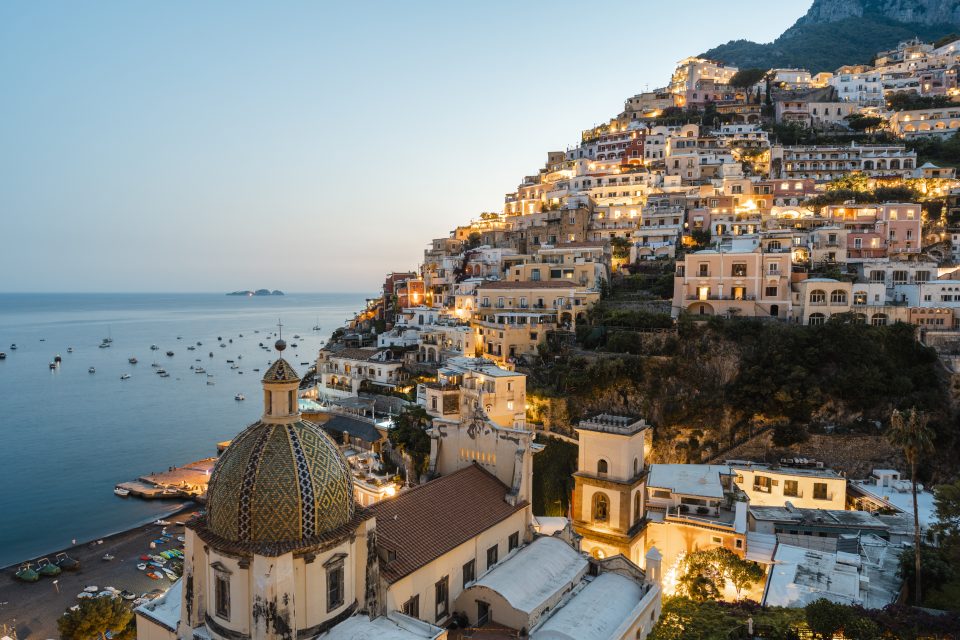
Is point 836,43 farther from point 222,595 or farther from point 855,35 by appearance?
point 222,595

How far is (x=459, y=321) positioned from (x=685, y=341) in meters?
21.7

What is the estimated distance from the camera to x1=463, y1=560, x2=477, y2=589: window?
15523mm

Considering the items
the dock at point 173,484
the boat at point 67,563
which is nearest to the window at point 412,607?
the boat at point 67,563

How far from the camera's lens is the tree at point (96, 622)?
21.8 metres

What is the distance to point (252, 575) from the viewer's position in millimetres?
11500

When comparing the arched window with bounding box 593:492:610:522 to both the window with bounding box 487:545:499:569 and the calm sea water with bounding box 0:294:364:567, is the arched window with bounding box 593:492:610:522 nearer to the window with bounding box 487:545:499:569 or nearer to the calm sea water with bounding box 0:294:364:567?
the window with bounding box 487:545:499:569

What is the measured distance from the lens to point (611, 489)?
72.8 feet

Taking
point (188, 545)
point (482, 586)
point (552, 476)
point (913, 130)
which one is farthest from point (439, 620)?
point (913, 130)

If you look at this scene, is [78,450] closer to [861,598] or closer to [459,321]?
[459,321]

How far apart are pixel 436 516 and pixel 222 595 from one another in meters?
5.52

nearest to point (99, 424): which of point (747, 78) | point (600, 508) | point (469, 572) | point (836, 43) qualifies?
point (600, 508)

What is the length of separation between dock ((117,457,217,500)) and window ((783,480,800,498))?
38889mm

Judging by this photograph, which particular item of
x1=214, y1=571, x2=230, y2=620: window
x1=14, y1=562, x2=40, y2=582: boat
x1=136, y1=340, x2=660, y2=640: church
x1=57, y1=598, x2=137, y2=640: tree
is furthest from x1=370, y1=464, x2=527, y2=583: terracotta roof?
x1=14, y1=562, x2=40, y2=582: boat

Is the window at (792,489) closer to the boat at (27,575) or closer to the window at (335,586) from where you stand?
the window at (335,586)
